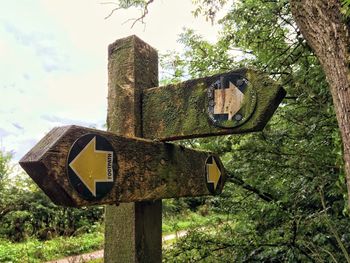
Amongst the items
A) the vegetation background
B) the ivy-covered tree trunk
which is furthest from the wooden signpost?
the vegetation background

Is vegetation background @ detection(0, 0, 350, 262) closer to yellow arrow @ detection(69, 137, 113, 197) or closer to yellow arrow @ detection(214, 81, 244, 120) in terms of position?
yellow arrow @ detection(214, 81, 244, 120)

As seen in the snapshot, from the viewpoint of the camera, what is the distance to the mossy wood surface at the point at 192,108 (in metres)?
1.20

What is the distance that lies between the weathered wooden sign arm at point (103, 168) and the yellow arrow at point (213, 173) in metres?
0.18

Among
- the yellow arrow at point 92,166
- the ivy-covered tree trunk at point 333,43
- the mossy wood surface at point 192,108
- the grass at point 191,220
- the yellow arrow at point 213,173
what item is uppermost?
the ivy-covered tree trunk at point 333,43

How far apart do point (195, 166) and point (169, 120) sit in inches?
8.6

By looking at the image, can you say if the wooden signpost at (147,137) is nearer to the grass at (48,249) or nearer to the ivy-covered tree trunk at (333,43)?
the ivy-covered tree trunk at (333,43)

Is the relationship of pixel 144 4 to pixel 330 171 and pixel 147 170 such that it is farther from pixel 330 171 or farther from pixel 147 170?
pixel 147 170

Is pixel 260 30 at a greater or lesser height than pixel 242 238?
greater

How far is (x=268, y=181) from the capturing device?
10.1ft

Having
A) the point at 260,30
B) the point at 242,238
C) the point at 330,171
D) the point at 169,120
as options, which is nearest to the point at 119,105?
the point at 169,120

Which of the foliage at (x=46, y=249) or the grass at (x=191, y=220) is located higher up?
the grass at (x=191, y=220)

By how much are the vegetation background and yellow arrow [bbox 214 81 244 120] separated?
1194 mm

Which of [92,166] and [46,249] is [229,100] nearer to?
[92,166]

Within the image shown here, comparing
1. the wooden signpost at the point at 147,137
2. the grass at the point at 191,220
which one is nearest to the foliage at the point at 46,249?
the grass at the point at 191,220
